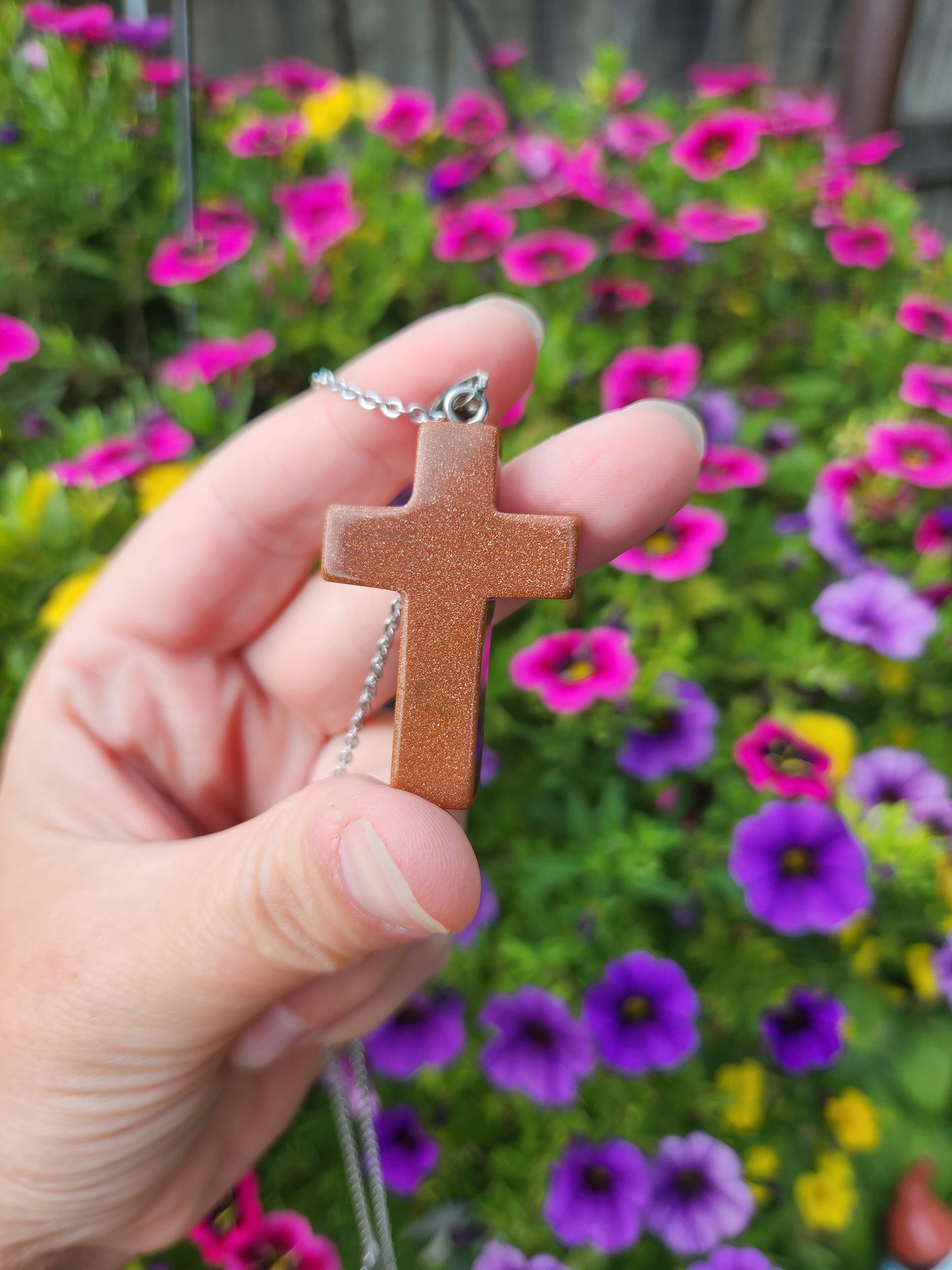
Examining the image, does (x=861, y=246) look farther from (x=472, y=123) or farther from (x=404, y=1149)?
(x=404, y=1149)

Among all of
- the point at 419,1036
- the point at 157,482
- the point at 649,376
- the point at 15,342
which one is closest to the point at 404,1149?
the point at 419,1036

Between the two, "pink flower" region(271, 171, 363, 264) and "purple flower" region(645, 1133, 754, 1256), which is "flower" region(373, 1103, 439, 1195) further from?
"pink flower" region(271, 171, 363, 264)

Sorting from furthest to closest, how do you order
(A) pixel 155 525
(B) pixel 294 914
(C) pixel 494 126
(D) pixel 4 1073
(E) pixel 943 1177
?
(C) pixel 494 126 → (E) pixel 943 1177 → (A) pixel 155 525 → (D) pixel 4 1073 → (B) pixel 294 914

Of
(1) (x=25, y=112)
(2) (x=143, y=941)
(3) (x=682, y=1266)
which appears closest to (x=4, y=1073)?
(2) (x=143, y=941)

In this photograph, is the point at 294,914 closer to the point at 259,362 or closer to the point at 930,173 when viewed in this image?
the point at 259,362

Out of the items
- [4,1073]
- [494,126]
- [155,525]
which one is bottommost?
[4,1073]

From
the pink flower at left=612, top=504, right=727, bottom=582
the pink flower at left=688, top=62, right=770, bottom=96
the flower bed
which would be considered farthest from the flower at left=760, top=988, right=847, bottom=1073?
the pink flower at left=688, top=62, right=770, bottom=96

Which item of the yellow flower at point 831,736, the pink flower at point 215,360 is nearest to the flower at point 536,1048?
the yellow flower at point 831,736
